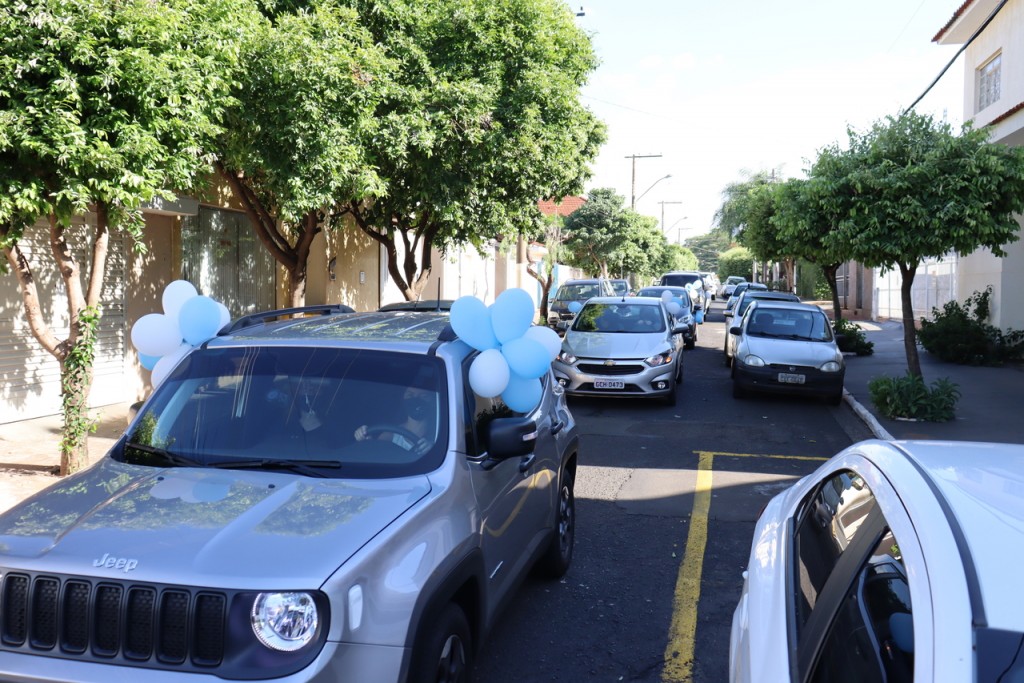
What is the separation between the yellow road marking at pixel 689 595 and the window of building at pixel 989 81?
14.9 metres

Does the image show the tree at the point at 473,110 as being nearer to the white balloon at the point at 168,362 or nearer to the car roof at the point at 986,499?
Result: the white balloon at the point at 168,362

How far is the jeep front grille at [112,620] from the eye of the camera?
261 cm

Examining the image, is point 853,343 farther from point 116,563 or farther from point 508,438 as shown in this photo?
point 116,563

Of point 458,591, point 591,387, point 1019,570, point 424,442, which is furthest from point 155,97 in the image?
point 591,387

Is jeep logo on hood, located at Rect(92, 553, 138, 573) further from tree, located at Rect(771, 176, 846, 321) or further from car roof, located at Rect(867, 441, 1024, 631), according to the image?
tree, located at Rect(771, 176, 846, 321)

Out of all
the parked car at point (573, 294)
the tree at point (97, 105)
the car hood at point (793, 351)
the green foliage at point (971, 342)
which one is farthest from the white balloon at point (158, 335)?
the parked car at point (573, 294)

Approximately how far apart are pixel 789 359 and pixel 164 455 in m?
10.8

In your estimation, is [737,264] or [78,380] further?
[737,264]

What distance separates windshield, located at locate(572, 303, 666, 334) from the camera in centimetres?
1348

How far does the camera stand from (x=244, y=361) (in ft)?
13.4

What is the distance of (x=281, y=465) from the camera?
140 inches

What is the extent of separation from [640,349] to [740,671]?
991cm

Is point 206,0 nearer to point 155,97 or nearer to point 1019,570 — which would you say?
point 155,97

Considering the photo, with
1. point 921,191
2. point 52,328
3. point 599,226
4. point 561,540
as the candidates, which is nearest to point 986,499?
point 561,540
